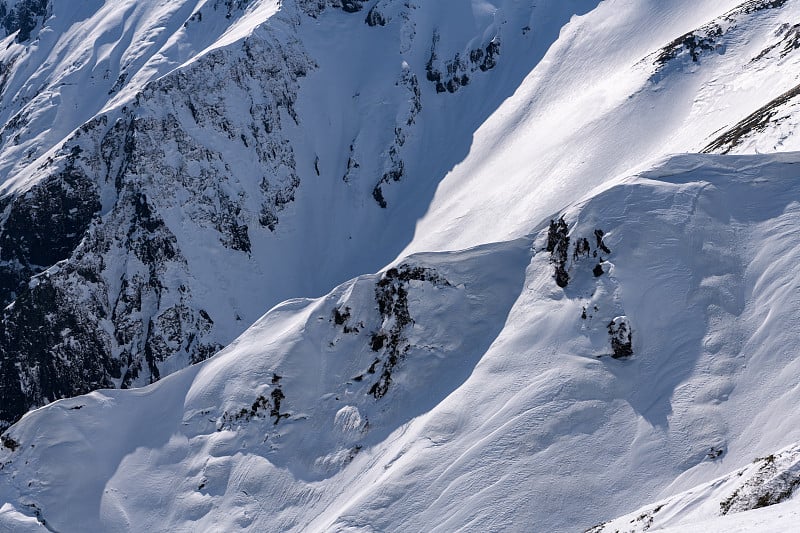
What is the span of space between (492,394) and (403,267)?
11050mm

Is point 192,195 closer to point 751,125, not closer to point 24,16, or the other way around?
point 751,125

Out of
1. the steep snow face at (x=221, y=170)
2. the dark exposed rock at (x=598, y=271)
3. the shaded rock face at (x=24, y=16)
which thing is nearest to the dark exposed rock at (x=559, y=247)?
the dark exposed rock at (x=598, y=271)

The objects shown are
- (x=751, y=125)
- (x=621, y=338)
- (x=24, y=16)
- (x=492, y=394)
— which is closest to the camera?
(x=621, y=338)

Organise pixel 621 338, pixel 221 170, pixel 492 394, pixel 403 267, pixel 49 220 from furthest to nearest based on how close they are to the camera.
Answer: pixel 221 170
pixel 49 220
pixel 403 267
pixel 492 394
pixel 621 338

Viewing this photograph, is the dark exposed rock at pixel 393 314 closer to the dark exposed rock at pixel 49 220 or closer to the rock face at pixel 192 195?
the rock face at pixel 192 195

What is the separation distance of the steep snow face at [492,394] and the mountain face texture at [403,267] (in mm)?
159

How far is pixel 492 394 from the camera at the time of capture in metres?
37.4

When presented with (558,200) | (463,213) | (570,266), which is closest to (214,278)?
(463,213)

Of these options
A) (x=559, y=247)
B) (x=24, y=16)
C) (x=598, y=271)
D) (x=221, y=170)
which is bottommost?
(x=598, y=271)

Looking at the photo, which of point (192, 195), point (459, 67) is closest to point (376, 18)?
point (459, 67)

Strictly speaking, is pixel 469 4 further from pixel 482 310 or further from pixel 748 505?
pixel 748 505

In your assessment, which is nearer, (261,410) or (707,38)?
(261,410)

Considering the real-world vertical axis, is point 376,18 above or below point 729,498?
above

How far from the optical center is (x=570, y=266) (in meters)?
39.5
